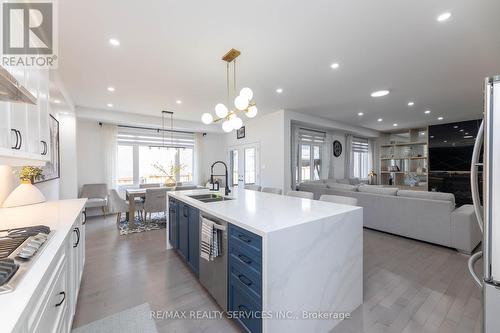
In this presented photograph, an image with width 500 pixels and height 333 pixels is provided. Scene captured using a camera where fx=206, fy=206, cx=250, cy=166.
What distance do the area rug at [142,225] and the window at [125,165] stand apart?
1217 mm

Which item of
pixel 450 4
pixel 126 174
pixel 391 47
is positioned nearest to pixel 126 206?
pixel 126 174

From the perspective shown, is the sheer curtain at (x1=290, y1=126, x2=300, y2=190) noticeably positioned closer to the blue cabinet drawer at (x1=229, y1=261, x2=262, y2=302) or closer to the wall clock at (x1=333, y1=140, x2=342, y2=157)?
the wall clock at (x1=333, y1=140, x2=342, y2=157)

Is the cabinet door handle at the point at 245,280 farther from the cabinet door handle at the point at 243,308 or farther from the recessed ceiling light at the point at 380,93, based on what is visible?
the recessed ceiling light at the point at 380,93

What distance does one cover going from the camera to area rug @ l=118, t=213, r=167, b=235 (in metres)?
4.19

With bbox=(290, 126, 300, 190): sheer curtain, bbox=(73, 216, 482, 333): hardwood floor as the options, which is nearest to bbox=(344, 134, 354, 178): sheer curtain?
bbox=(290, 126, 300, 190): sheer curtain

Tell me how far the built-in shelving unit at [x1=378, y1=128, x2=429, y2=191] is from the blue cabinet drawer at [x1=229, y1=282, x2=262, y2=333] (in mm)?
7689

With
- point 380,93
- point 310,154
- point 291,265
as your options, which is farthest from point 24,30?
point 310,154

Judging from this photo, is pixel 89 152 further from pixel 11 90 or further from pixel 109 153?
pixel 11 90

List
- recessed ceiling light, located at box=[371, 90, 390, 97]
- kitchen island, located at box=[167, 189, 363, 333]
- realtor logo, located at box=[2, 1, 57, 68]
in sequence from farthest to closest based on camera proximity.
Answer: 1. recessed ceiling light, located at box=[371, 90, 390, 97]
2. kitchen island, located at box=[167, 189, 363, 333]
3. realtor logo, located at box=[2, 1, 57, 68]

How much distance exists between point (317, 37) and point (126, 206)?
4.52 metres

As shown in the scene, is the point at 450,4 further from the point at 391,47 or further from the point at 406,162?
the point at 406,162

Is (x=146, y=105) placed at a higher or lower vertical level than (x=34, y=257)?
higher

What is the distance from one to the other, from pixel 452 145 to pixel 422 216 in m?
5.18

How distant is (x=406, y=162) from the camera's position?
8016 mm
